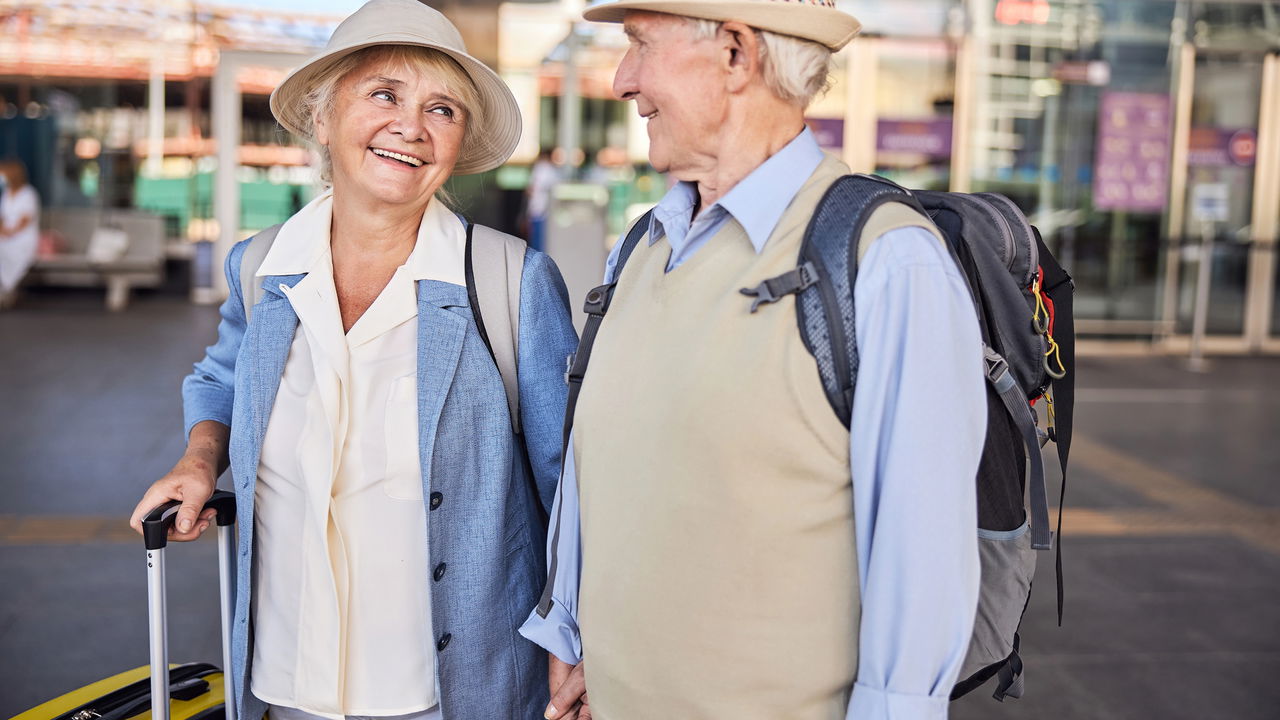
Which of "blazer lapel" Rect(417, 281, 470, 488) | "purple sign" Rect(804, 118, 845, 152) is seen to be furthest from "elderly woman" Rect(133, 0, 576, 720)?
"purple sign" Rect(804, 118, 845, 152)

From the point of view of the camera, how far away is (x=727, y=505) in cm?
144

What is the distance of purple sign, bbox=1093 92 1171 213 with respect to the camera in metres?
11.8

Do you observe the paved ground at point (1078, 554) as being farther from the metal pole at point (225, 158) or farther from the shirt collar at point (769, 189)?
the metal pole at point (225, 158)

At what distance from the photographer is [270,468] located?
1.96 meters

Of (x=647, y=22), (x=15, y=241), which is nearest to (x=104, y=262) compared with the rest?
(x=15, y=241)

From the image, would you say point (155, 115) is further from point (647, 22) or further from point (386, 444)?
point (647, 22)

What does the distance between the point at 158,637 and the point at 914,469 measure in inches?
49.7

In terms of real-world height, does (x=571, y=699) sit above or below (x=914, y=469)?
below

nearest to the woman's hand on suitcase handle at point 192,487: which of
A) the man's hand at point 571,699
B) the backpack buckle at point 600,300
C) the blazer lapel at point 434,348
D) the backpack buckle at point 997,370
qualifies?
the blazer lapel at point 434,348

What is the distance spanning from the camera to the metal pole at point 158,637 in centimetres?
188

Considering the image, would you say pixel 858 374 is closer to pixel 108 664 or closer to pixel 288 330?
pixel 288 330

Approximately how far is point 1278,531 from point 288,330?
511cm

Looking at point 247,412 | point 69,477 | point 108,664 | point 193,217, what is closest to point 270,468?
point 247,412

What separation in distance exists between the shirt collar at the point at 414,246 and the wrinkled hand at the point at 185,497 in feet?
1.18
